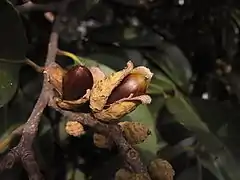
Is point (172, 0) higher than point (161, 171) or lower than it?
lower

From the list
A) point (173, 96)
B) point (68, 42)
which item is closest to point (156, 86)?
point (173, 96)

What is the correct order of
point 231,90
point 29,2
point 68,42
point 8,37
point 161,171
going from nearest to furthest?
point 161,171, point 8,37, point 29,2, point 68,42, point 231,90

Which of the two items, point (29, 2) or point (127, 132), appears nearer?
point (127, 132)

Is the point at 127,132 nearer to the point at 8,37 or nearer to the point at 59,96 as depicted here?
the point at 59,96

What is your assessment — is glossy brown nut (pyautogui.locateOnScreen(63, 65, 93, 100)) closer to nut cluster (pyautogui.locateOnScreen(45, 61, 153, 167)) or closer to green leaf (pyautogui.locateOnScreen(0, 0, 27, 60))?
nut cluster (pyautogui.locateOnScreen(45, 61, 153, 167))

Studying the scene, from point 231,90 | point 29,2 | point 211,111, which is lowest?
point 231,90

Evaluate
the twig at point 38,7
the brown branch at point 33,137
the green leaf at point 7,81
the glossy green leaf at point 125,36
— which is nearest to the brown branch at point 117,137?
the brown branch at point 33,137

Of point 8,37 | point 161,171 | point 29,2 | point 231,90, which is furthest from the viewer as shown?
point 231,90
